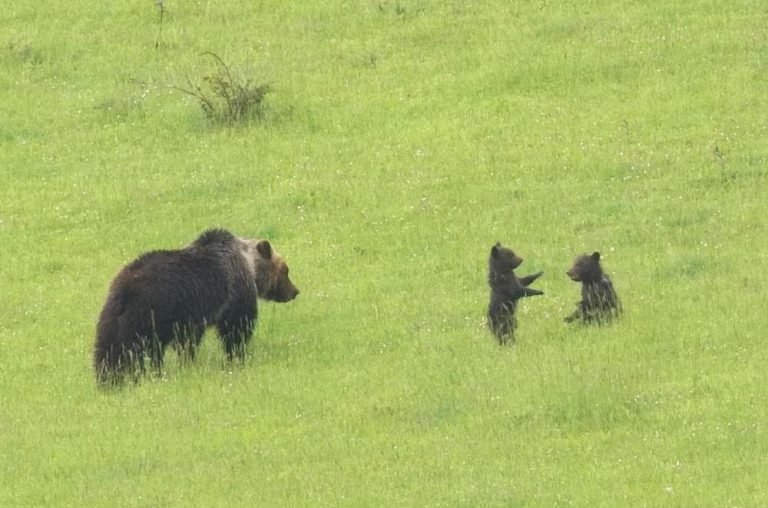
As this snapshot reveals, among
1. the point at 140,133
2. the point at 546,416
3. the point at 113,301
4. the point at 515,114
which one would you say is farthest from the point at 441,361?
the point at 140,133

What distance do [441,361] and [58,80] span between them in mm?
16018

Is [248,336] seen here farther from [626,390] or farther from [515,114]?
[515,114]

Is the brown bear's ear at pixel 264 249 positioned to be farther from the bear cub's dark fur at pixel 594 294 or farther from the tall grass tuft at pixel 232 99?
the tall grass tuft at pixel 232 99

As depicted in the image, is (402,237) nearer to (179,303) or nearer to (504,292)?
(504,292)

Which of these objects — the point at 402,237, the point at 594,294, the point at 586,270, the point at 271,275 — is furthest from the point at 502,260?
the point at 402,237

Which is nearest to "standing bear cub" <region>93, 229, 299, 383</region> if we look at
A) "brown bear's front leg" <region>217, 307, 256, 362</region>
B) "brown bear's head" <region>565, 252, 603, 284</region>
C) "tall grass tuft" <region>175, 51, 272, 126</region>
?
"brown bear's front leg" <region>217, 307, 256, 362</region>

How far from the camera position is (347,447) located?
16656 mm

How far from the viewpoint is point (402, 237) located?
80.0ft

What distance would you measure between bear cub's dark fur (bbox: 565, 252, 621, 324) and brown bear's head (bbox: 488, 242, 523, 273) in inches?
26.1

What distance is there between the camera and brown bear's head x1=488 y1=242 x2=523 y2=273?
1962cm

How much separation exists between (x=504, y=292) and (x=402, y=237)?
506cm

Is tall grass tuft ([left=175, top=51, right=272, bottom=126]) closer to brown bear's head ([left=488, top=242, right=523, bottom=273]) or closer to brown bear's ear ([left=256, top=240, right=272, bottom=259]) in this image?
brown bear's ear ([left=256, top=240, right=272, bottom=259])

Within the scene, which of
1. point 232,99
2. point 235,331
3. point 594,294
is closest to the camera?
point 594,294

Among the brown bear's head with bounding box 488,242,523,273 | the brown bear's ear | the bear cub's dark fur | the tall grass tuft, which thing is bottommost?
the bear cub's dark fur
